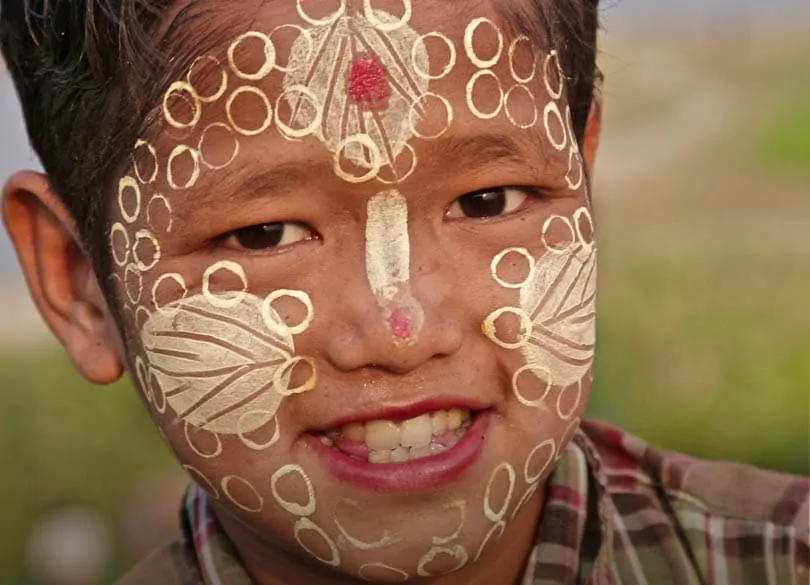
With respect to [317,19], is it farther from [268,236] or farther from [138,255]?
[138,255]

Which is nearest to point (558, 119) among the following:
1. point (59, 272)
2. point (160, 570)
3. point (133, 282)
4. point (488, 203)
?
point (488, 203)

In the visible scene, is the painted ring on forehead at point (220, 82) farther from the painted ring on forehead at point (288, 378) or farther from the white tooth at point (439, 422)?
the white tooth at point (439, 422)

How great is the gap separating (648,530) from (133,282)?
2.84ft

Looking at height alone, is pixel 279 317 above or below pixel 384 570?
above

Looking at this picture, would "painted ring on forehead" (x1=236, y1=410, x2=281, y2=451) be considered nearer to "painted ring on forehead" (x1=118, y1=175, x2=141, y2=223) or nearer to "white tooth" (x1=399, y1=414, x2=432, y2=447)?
"white tooth" (x1=399, y1=414, x2=432, y2=447)

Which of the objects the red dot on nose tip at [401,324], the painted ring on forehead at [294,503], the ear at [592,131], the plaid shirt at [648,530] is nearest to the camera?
the red dot on nose tip at [401,324]

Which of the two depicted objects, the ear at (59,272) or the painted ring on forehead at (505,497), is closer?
the painted ring on forehead at (505,497)

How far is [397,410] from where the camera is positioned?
1370 mm

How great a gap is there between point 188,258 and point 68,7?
0.41 metres

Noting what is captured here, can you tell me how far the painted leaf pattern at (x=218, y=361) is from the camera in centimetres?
139

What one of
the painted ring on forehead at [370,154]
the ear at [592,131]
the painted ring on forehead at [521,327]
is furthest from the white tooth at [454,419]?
the ear at [592,131]

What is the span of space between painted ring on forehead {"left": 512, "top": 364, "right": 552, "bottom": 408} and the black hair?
1.35 feet

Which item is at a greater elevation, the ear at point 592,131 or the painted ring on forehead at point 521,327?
the ear at point 592,131

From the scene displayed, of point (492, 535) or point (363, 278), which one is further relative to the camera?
point (492, 535)
